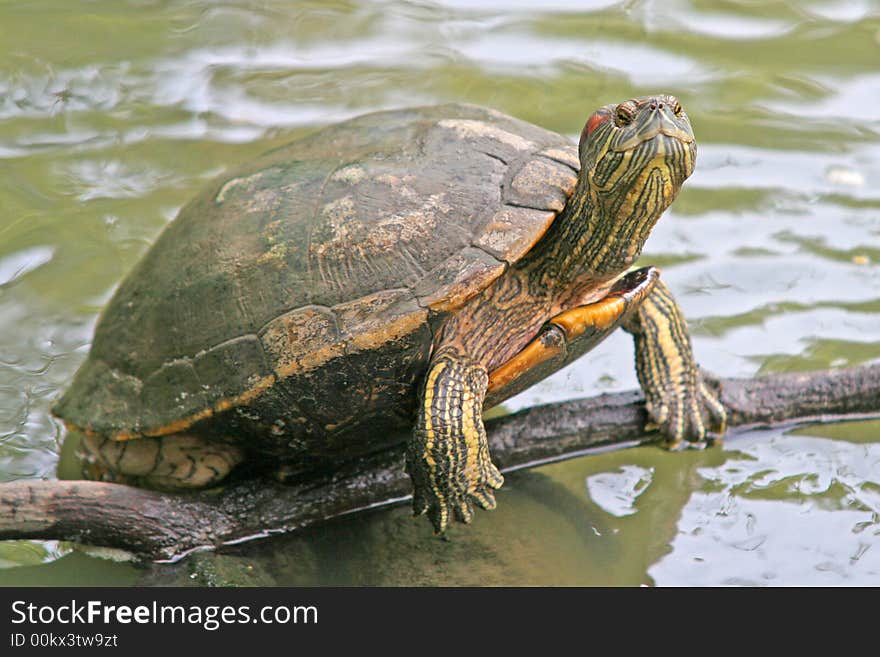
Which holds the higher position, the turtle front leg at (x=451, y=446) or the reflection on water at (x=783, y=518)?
the turtle front leg at (x=451, y=446)

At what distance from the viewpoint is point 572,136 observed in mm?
7492

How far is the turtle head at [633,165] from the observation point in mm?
4066

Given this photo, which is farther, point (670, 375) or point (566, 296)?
point (670, 375)

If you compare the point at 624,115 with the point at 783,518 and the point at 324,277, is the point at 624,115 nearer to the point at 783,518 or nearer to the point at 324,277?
the point at 324,277

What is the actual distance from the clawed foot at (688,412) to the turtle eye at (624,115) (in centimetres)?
130

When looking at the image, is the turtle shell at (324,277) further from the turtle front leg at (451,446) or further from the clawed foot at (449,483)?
the clawed foot at (449,483)

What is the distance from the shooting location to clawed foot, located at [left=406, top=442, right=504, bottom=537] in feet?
13.6

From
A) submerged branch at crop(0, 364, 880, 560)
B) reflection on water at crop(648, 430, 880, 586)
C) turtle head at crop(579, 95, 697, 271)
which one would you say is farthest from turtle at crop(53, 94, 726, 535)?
reflection on water at crop(648, 430, 880, 586)

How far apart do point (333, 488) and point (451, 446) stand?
790 millimetres

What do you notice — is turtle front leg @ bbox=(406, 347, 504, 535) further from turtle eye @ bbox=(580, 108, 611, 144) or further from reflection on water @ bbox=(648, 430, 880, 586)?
turtle eye @ bbox=(580, 108, 611, 144)

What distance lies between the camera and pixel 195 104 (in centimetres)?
778

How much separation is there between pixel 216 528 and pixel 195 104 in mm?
4215

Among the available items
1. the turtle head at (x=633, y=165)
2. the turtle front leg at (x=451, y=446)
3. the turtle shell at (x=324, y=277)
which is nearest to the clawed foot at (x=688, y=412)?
the turtle head at (x=633, y=165)

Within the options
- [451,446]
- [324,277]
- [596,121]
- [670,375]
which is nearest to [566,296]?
[670,375]
